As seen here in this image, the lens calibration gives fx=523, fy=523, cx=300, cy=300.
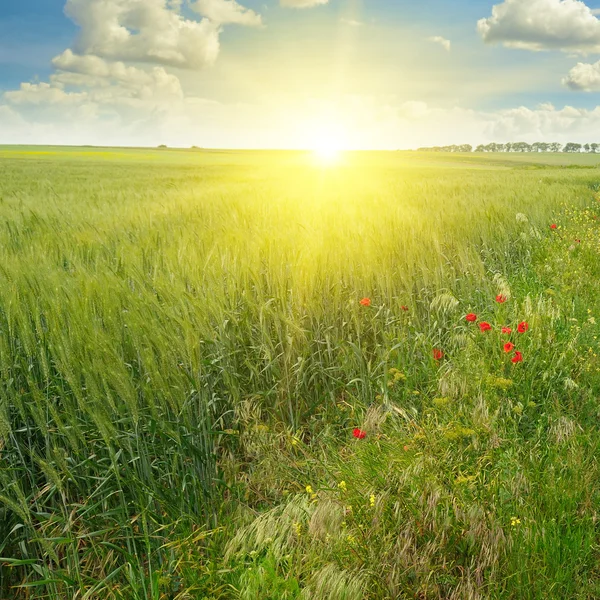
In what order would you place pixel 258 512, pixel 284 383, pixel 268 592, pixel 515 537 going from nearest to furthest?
pixel 268 592 → pixel 515 537 → pixel 258 512 → pixel 284 383

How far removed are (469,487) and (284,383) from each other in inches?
41.7

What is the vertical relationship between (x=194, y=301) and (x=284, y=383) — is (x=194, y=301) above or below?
above

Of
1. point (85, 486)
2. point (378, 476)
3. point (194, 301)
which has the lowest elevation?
point (85, 486)

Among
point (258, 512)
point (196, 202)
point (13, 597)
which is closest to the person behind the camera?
point (13, 597)

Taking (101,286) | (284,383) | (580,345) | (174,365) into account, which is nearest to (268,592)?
(174,365)

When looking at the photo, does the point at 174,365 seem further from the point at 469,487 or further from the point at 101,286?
the point at 469,487

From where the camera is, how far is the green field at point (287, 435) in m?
1.56

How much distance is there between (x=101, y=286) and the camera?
2.26 meters

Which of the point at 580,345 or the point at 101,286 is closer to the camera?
the point at 101,286

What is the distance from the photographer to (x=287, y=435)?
2.29 metres

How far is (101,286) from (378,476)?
139 cm

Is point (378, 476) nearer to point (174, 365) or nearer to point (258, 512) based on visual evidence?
point (258, 512)

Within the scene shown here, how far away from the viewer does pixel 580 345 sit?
2.82 m

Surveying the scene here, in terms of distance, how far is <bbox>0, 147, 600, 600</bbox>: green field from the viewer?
1.56 meters
